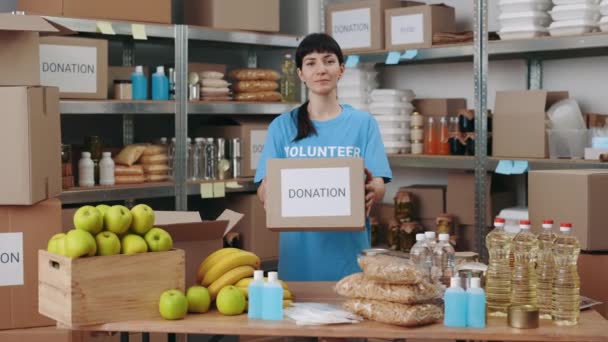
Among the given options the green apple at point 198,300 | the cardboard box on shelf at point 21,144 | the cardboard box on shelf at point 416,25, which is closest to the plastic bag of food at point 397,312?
the green apple at point 198,300

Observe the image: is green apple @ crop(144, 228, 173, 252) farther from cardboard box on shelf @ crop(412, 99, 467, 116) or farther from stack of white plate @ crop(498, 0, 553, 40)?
cardboard box on shelf @ crop(412, 99, 467, 116)

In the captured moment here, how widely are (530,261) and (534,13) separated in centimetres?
215

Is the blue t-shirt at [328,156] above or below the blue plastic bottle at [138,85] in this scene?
below

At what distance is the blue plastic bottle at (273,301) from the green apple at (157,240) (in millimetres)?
299

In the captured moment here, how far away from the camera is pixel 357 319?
243 centimetres

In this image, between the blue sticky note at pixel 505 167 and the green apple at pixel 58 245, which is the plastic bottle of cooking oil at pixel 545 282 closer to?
the green apple at pixel 58 245

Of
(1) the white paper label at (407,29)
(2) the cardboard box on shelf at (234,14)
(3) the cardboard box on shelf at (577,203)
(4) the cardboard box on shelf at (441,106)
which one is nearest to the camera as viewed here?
(3) the cardboard box on shelf at (577,203)

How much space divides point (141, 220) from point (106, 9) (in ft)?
7.71

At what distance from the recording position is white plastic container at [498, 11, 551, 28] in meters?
4.37

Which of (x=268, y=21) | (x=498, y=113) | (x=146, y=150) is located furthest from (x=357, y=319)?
(x=268, y=21)

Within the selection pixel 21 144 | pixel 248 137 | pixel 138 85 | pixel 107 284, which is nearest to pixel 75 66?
pixel 138 85

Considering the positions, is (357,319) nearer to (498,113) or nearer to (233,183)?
(498,113)

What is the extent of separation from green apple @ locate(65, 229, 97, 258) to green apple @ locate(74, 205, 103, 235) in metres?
0.03

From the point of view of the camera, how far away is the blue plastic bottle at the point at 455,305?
2.34 m
